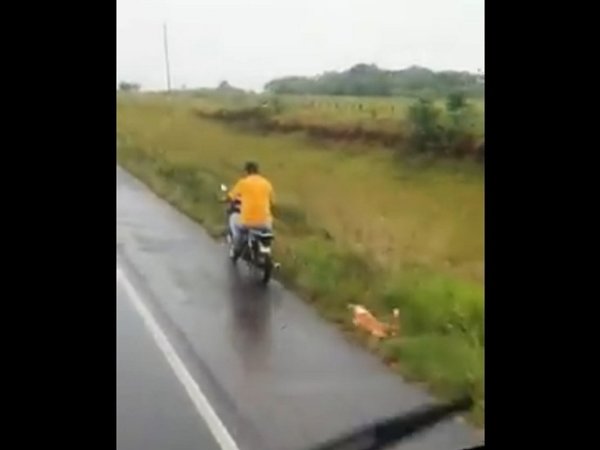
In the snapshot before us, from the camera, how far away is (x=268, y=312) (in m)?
2.32

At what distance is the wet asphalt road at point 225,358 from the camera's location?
208 centimetres

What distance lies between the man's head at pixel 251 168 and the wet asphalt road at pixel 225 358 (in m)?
0.16

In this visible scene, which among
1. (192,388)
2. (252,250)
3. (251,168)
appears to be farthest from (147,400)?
(251,168)

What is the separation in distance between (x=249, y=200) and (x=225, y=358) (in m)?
0.34

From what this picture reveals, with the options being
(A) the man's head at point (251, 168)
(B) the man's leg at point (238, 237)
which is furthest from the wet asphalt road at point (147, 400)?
(A) the man's head at point (251, 168)

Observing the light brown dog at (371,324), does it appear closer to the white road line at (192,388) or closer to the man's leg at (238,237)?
the man's leg at (238,237)

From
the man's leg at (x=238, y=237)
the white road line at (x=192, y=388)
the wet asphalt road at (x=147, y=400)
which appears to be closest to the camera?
the wet asphalt road at (x=147, y=400)

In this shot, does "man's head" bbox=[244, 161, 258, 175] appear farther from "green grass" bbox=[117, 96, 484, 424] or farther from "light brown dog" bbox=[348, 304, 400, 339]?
"light brown dog" bbox=[348, 304, 400, 339]

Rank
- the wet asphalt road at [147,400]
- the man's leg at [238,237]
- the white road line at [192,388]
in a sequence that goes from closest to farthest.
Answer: the wet asphalt road at [147,400] → the white road line at [192,388] → the man's leg at [238,237]

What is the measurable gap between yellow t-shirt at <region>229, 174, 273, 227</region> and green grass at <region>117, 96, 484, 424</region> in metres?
0.02

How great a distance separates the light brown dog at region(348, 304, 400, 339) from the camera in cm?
239

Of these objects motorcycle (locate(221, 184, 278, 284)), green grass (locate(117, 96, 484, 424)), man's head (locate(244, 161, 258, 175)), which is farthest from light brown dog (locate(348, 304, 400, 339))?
man's head (locate(244, 161, 258, 175))
